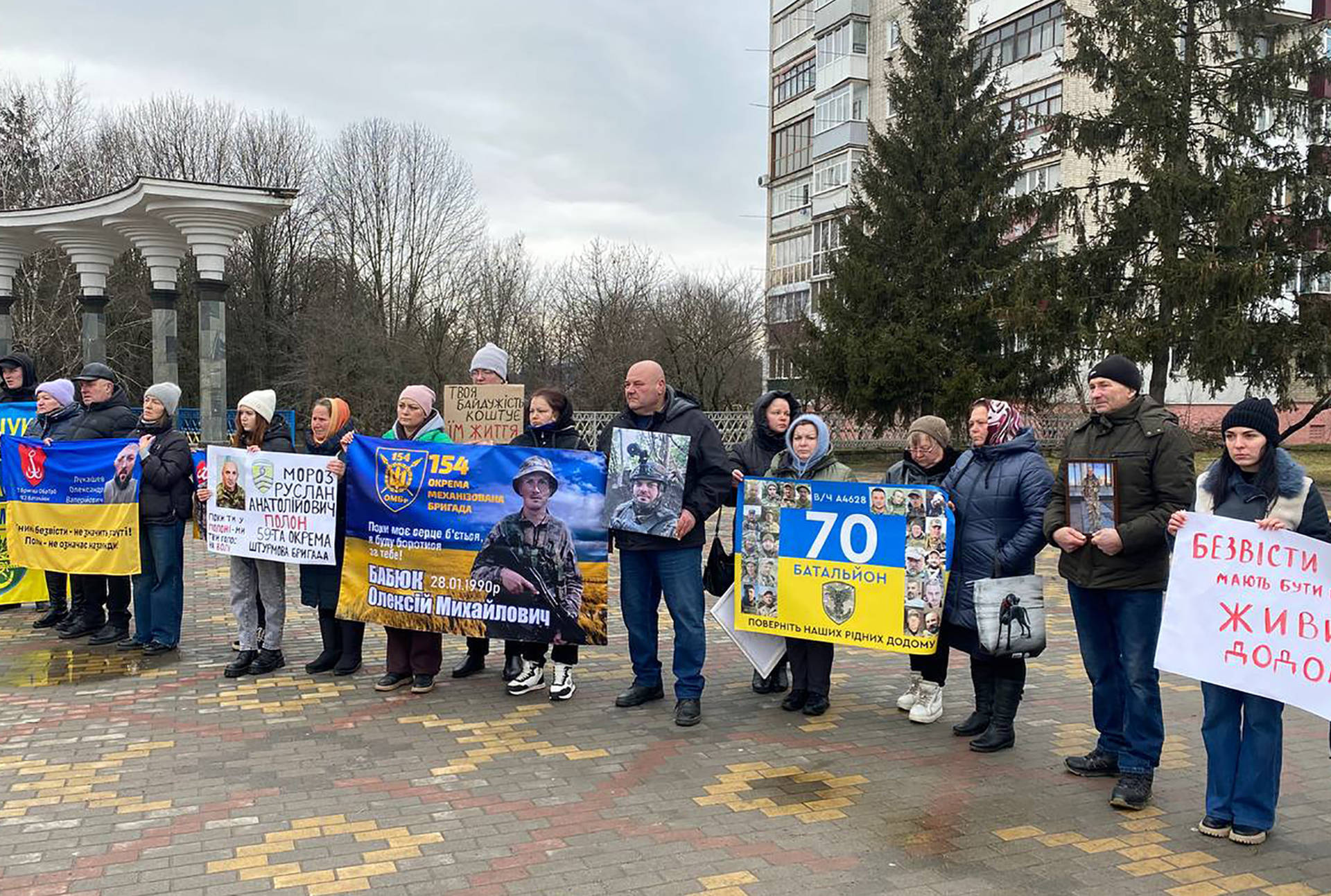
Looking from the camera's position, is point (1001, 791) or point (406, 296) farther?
point (406, 296)

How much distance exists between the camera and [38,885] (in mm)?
4152

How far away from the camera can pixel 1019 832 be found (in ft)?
15.6

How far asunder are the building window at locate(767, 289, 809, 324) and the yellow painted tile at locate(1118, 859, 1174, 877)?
36.0m

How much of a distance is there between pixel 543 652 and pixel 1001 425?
3.27m

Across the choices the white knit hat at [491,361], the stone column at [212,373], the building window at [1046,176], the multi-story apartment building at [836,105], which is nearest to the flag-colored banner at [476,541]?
the white knit hat at [491,361]

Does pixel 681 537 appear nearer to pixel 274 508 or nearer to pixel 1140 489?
pixel 1140 489

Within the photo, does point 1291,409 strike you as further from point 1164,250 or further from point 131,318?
point 131,318

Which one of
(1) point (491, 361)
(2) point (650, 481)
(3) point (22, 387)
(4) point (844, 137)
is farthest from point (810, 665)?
(4) point (844, 137)

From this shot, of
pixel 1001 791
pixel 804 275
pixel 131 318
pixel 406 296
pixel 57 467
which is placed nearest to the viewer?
pixel 1001 791

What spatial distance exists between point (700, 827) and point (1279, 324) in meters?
25.3

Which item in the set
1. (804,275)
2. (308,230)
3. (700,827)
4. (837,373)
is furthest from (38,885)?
(804,275)

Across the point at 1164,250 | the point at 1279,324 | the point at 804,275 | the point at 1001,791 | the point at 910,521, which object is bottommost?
the point at 1001,791

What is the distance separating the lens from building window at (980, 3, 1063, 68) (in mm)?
43281

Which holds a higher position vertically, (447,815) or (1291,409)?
(1291,409)
